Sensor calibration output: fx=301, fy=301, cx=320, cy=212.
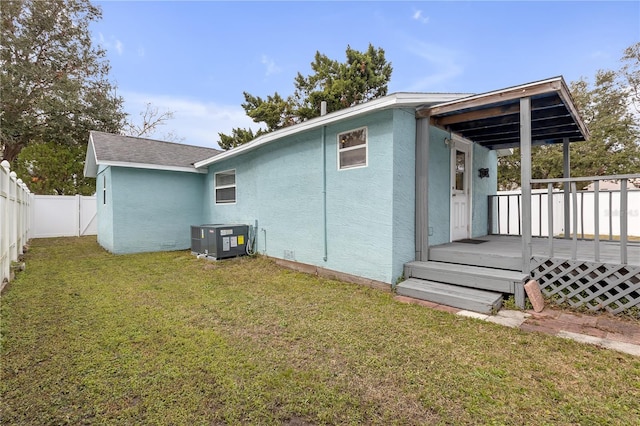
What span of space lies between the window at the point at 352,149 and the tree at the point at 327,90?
1073 centimetres

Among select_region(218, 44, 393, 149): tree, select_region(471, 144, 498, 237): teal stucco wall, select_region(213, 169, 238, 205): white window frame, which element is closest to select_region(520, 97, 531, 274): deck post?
select_region(471, 144, 498, 237): teal stucco wall

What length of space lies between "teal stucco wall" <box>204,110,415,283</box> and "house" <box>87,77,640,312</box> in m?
0.02

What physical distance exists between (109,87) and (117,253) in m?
14.2

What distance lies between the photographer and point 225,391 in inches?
83.2

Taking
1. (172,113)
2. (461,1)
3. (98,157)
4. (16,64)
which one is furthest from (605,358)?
(172,113)

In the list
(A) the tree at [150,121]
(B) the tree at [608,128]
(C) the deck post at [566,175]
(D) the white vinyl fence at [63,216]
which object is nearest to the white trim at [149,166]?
(D) the white vinyl fence at [63,216]

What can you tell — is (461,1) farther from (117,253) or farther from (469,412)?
(117,253)

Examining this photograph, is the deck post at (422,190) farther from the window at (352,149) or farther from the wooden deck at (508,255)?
the window at (352,149)

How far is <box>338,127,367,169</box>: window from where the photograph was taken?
16.3 ft

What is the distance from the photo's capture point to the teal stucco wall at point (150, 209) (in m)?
8.48

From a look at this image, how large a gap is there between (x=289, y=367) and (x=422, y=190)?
3.36m

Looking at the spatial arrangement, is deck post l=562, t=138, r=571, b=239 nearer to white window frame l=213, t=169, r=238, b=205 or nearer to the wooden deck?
the wooden deck

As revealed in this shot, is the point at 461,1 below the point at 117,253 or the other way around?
the other way around

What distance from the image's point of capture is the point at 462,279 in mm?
4109
